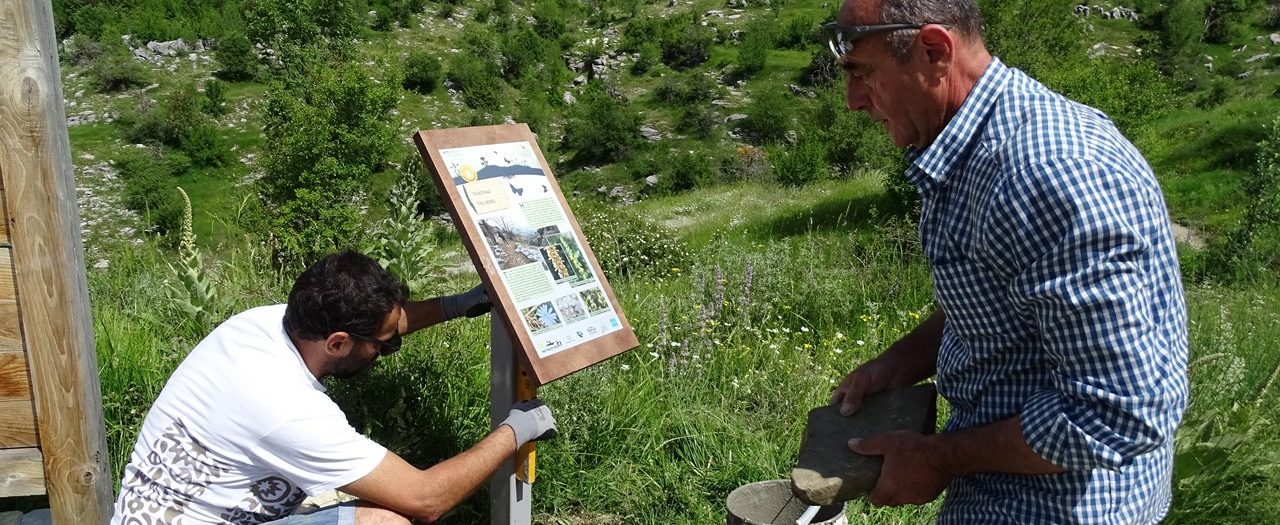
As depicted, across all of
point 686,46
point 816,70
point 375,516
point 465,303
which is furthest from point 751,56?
point 375,516

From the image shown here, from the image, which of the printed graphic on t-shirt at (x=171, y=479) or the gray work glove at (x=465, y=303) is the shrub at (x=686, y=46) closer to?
the gray work glove at (x=465, y=303)

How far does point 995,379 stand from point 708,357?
3.06 m

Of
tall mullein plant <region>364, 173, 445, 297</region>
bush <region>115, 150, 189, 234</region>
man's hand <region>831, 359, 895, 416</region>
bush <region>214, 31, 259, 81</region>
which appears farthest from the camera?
bush <region>214, 31, 259, 81</region>

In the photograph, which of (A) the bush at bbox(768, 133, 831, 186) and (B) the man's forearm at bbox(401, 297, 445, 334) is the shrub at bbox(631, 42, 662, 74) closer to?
(A) the bush at bbox(768, 133, 831, 186)

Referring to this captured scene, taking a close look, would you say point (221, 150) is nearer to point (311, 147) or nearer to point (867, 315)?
point (311, 147)

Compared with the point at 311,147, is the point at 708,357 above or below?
above

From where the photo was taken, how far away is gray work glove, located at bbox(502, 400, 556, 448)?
274 cm

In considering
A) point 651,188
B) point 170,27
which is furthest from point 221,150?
point 651,188

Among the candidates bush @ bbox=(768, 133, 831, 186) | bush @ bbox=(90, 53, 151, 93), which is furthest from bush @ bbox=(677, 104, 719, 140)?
bush @ bbox=(90, 53, 151, 93)

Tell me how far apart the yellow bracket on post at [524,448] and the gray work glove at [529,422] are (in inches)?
3.7

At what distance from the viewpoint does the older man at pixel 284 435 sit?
7.70 feet

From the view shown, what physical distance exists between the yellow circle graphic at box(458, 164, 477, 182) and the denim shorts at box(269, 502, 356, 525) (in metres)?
1.06

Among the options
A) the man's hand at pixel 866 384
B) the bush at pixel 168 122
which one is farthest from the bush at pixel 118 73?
the man's hand at pixel 866 384

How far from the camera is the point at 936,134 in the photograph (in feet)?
5.41
